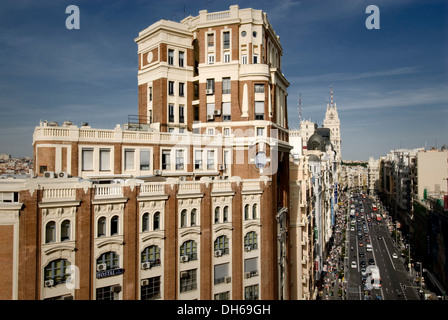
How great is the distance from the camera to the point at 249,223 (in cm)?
2970

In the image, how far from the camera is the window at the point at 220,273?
27672 millimetres

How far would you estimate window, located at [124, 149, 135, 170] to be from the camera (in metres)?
28.4

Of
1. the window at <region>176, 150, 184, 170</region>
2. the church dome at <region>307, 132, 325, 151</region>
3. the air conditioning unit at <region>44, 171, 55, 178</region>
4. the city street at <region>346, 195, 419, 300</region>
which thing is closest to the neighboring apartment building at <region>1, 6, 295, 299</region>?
the window at <region>176, 150, 184, 170</region>

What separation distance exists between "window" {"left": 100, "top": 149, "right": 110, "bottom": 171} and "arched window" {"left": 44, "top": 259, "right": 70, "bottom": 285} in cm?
877

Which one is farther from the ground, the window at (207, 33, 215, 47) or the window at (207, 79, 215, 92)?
Answer: the window at (207, 33, 215, 47)

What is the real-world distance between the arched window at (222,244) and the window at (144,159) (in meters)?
9.24

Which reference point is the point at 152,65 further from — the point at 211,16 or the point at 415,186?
the point at 415,186

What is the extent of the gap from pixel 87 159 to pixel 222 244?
13608 mm

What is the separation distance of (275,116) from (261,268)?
1629 centimetres

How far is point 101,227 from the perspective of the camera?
22406mm

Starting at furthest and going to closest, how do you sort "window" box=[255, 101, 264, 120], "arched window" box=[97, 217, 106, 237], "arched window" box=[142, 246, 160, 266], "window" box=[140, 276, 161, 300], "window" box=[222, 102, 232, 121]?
"window" box=[222, 102, 232, 121] < "window" box=[255, 101, 264, 120] < "arched window" box=[142, 246, 160, 266] < "window" box=[140, 276, 161, 300] < "arched window" box=[97, 217, 106, 237]

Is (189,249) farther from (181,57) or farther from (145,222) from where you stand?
(181,57)

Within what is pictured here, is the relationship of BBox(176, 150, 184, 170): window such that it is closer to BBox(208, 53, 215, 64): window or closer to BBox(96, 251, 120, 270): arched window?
BBox(96, 251, 120, 270): arched window
